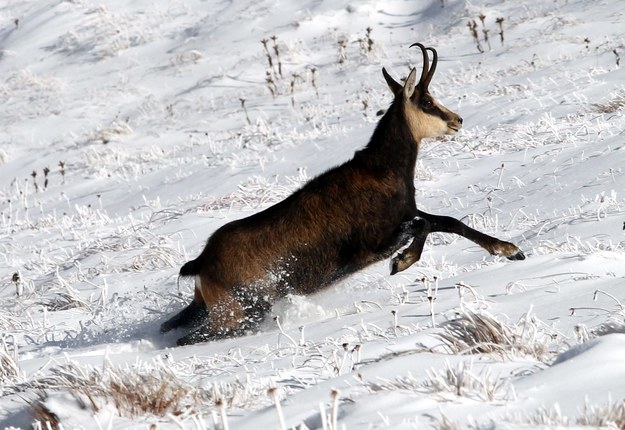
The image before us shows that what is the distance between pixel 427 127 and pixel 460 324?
135 inches

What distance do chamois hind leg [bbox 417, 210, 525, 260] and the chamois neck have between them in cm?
39

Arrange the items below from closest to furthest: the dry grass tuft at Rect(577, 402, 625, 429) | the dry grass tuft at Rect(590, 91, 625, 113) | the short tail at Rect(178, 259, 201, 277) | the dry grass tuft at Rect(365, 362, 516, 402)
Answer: the dry grass tuft at Rect(577, 402, 625, 429)
the dry grass tuft at Rect(365, 362, 516, 402)
the short tail at Rect(178, 259, 201, 277)
the dry grass tuft at Rect(590, 91, 625, 113)

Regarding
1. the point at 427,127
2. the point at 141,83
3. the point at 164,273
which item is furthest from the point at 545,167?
the point at 141,83

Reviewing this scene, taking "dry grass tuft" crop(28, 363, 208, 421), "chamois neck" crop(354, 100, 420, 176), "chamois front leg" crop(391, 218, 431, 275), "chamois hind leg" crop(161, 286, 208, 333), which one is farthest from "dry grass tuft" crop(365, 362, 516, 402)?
"chamois neck" crop(354, 100, 420, 176)

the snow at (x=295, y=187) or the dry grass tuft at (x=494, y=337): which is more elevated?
the dry grass tuft at (x=494, y=337)

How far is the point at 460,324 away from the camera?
3.46m

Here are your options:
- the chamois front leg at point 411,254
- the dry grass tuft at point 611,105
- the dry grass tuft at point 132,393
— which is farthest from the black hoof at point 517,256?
the dry grass tuft at point 611,105

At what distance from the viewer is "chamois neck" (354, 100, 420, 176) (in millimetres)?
6160

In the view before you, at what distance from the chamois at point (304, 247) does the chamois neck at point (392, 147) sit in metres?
0.12

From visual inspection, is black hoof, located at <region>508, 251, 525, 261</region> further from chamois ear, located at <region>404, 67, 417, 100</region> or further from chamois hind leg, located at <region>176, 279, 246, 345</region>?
chamois hind leg, located at <region>176, 279, 246, 345</region>

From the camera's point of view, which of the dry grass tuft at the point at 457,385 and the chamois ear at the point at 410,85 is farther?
the chamois ear at the point at 410,85

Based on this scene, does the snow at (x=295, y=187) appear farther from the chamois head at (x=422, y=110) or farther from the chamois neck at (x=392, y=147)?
the chamois head at (x=422, y=110)

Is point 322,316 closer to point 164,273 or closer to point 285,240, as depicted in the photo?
point 285,240

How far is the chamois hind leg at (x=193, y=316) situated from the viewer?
5.87 m
